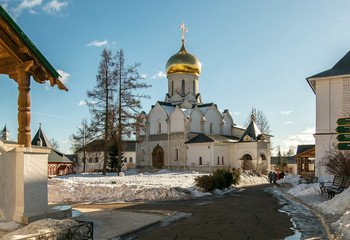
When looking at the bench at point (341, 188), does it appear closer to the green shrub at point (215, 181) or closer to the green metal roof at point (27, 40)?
the green shrub at point (215, 181)

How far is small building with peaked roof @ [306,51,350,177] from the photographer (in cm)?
2178

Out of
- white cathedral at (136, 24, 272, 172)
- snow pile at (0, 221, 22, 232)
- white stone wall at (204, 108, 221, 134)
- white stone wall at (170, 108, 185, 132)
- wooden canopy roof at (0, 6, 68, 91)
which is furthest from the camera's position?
white stone wall at (204, 108, 221, 134)

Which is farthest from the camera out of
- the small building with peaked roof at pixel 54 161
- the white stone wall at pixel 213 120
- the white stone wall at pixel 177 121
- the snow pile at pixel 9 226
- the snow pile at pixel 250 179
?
the white stone wall at pixel 213 120

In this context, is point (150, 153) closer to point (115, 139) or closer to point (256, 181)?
point (115, 139)

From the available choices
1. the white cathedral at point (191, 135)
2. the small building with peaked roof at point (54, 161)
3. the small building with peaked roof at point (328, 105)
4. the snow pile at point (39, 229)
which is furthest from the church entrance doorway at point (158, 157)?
the snow pile at point (39, 229)

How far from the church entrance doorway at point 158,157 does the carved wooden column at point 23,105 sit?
33.9m

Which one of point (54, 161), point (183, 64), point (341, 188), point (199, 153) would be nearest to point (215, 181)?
point (341, 188)

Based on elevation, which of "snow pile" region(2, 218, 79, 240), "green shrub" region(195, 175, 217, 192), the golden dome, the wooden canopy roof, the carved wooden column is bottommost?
"green shrub" region(195, 175, 217, 192)

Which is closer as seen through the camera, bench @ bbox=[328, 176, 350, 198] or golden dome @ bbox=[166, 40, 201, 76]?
bench @ bbox=[328, 176, 350, 198]

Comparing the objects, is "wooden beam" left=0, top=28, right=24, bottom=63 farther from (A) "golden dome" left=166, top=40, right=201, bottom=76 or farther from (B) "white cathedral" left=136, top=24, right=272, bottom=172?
(A) "golden dome" left=166, top=40, right=201, bottom=76

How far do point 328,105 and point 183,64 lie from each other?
2380 centimetres

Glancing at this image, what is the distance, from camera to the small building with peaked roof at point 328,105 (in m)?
21.8

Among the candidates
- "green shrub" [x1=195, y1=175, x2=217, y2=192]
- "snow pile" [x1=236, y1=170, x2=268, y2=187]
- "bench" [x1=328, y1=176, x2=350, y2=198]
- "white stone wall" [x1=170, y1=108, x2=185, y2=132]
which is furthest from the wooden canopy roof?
"white stone wall" [x1=170, y1=108, x2=185, y2=132]

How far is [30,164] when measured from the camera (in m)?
7.27
